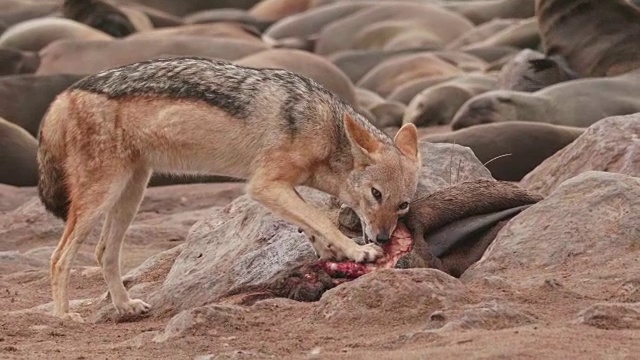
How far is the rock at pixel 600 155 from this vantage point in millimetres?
9453

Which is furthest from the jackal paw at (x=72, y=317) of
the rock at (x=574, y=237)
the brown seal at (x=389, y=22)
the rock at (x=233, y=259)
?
the brown seal at (x=389, y=22)

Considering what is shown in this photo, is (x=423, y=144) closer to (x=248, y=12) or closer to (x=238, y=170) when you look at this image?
(x=238, y=170)

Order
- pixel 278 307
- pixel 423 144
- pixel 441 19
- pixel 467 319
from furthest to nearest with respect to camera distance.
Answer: pixel 441 19
pixel 423 144
pixel 278 307
pixel 467 319

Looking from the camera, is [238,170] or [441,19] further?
[441,19]

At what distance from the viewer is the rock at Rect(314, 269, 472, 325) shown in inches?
273

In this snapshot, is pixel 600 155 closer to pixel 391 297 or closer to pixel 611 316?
pixel 391 297

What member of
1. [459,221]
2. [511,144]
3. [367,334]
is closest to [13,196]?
[511,144]

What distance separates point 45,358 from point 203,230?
2.77m

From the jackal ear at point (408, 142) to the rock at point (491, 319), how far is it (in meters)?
2.14

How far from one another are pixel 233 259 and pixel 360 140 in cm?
99

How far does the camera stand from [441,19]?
31906 millimetres

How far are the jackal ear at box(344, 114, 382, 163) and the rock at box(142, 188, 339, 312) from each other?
572mm

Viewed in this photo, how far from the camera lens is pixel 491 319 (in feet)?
21.4

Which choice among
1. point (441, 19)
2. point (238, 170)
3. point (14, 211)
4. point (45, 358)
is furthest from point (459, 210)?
point (441, 19)
